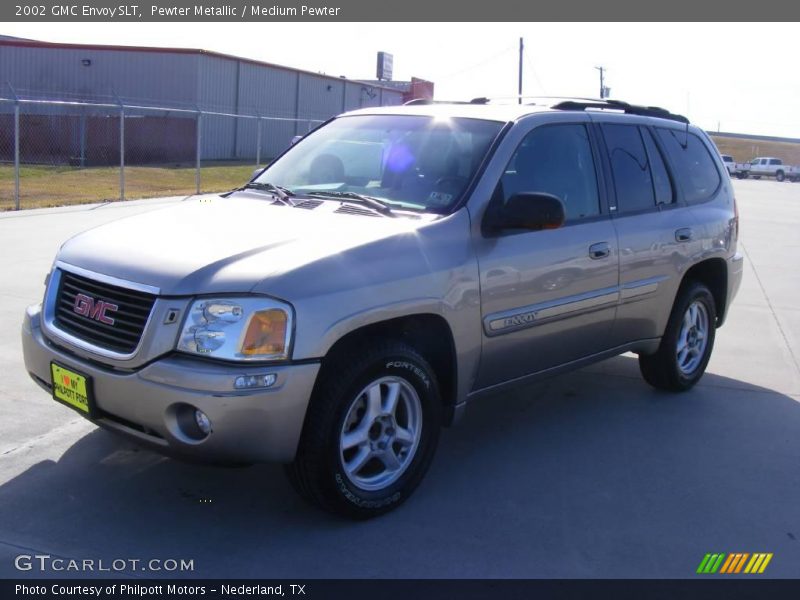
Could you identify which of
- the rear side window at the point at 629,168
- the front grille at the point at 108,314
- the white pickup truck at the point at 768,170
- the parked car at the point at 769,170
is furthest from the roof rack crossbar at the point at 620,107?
the parked car at the point at 769,170

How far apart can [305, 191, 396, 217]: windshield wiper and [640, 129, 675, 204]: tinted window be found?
2138 mm

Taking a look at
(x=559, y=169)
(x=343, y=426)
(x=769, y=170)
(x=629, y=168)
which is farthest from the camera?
(x=769, y=170)

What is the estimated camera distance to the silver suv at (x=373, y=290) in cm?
362

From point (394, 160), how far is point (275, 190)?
72cm

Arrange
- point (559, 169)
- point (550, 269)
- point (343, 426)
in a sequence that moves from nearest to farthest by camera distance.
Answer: point (343, 426) → point (550, 269) → point (559, 169)

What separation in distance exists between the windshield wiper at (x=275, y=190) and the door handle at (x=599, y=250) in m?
1.68

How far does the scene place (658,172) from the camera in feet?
19.5

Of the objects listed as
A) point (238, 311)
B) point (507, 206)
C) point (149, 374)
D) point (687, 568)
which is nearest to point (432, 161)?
point (507, 206)

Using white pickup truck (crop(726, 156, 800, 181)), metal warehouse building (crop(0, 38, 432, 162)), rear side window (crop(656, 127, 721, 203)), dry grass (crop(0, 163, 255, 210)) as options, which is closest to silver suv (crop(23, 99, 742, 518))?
rear side window (crop(656, 127, 721, 203))

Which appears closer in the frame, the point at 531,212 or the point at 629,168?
the point at 531,212

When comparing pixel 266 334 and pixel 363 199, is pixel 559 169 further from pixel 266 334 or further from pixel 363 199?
pixel 266 334

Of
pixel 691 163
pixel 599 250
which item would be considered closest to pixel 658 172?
pixel 691 163

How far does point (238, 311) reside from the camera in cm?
361

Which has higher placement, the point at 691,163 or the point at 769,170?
the point at 769,170
